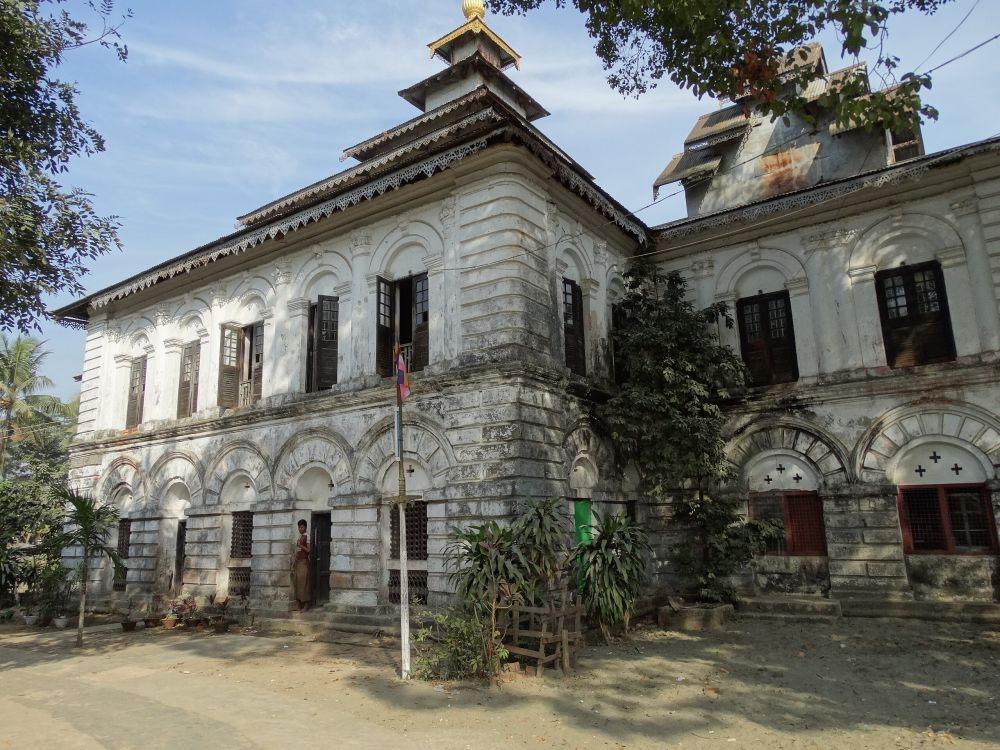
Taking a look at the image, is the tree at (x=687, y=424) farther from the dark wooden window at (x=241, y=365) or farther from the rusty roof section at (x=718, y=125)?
the dark wooden window at (x=241, y=365)

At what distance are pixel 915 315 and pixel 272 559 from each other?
14.2 meters

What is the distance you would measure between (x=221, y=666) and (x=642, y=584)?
8256 mm

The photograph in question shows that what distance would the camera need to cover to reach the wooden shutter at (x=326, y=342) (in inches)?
569

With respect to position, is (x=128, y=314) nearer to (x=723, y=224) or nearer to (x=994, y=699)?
(x=723, y=224)

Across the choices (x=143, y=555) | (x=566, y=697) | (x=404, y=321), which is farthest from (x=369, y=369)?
(x=143, y=555)

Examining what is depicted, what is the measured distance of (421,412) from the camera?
40.9 feet

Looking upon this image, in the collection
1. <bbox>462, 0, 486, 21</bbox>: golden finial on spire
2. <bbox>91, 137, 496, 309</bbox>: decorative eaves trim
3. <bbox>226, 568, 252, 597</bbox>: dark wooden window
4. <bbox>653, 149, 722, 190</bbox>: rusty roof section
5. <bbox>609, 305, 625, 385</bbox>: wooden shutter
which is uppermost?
<bbox>462, 0, 486, 21</bbox>: golden finial on spire

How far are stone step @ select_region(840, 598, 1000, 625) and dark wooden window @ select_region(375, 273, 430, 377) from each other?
9453 mm

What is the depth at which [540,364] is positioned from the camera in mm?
12148

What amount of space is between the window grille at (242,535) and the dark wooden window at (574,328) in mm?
8183

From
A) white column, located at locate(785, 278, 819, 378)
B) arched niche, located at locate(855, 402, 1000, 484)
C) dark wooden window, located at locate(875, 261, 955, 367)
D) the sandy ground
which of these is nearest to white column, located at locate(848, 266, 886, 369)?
dark wooden window, located at locate(875, 261, 955, 367)

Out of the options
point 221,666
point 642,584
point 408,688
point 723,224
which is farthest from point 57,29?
point 642,584

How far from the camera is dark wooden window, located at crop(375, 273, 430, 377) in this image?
531 inches

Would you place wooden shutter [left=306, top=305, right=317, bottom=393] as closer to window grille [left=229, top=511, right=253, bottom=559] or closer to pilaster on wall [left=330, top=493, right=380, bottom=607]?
pilaster on wall [left=330, top=493, right=380, bottom=607]
